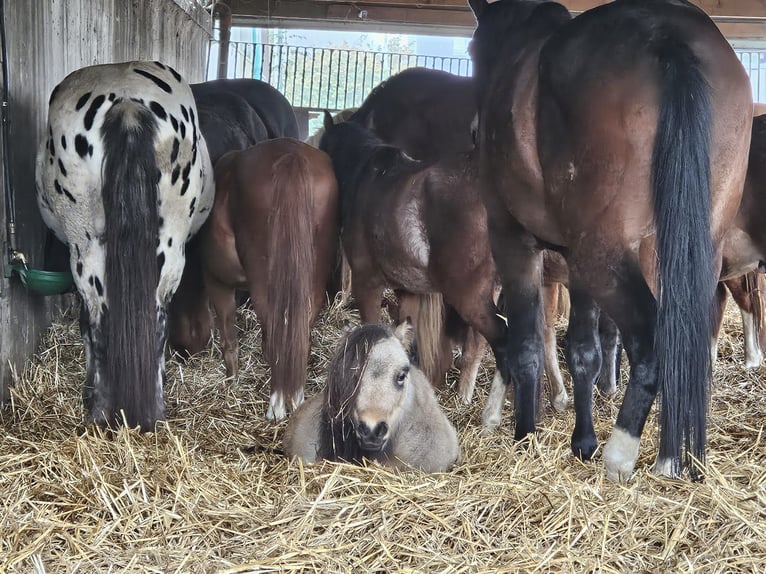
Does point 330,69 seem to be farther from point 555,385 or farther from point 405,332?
point 405,332

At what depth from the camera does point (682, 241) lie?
2.88m

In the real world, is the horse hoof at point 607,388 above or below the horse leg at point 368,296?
below

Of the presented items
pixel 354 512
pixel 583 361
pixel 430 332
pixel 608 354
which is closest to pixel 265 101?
pixel 430 332

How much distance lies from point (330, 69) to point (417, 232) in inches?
306

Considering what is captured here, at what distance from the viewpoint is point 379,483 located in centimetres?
306

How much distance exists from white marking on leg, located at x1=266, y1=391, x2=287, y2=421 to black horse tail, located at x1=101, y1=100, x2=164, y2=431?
0.74 metres

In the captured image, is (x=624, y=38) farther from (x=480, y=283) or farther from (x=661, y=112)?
(x=480, y=283)

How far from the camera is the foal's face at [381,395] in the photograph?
3.10 m

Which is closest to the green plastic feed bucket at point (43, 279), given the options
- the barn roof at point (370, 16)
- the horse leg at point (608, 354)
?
the horse leg at point (608, 354)

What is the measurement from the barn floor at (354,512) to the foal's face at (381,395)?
157mm

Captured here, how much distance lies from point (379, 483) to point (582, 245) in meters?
1.18

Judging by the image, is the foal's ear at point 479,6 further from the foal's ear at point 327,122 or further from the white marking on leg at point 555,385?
the white marking on leg at point 555,385

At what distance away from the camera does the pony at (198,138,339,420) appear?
4.39m

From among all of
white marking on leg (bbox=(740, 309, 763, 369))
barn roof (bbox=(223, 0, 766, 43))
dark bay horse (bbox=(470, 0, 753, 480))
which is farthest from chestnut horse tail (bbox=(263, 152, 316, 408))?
barn roof (bbox=(223, 0, 766, 43))
